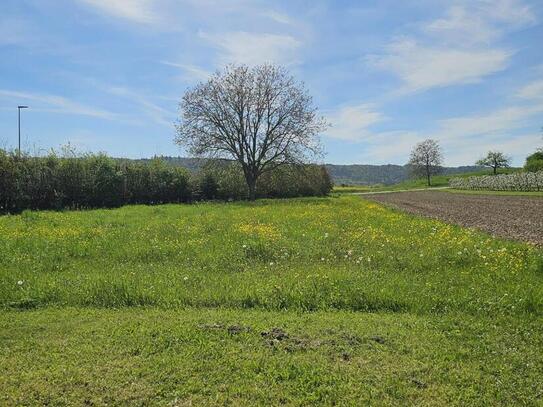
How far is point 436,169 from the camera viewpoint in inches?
5103

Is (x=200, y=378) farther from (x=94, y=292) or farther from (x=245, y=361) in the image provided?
(x=94, y=292)

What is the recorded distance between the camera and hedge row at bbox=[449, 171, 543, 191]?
211 feet

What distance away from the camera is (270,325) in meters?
6.37

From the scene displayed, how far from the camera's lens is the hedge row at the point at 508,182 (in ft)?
211

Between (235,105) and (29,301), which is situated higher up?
(235,105)

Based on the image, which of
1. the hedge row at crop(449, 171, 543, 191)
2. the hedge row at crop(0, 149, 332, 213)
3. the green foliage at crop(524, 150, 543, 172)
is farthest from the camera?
the green foliage at crop(524, 150, 543, 172)

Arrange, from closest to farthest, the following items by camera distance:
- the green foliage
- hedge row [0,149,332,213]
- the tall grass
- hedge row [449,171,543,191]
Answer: the tall grass < hedge row [0,149,332,213] < hedge row [449,171,543,191] < the green foliage

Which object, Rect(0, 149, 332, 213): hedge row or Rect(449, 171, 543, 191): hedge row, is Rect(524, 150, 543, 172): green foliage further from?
Rect(0, 149, 332, 213): hedge row

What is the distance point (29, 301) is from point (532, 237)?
1611cm

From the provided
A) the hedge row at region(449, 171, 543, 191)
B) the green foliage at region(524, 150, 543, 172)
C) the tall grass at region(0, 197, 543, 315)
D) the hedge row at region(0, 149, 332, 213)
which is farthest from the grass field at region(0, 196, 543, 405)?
the green foliage at region(524, 150, 543, 172)

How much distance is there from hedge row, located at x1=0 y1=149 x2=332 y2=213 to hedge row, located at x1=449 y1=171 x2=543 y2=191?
35171mm

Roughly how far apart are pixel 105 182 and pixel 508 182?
65.3 m

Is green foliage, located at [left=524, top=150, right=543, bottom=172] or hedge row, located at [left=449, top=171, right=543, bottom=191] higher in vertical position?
green foliage, located at [left=524, top=150, right=543, bottom=172]

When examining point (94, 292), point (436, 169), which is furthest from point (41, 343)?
point (436, 169)
